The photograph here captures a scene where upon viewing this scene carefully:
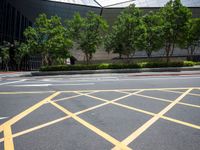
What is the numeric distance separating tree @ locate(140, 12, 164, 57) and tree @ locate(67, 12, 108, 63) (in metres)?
5.63

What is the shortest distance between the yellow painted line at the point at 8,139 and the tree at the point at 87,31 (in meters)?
24.7

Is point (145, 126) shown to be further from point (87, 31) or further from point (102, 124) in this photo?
point (87, 31)

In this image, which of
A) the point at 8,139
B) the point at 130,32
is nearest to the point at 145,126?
the point at 8,139

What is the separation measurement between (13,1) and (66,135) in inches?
2094

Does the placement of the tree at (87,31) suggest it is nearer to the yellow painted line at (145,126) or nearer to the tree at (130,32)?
the tree at (130,32)

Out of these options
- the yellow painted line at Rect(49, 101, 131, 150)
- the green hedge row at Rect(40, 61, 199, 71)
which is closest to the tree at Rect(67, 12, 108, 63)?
the green hedge row at Rect(40, 61, 199, 71)

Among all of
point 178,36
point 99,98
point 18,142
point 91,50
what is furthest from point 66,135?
point 178,36

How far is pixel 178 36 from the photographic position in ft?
101

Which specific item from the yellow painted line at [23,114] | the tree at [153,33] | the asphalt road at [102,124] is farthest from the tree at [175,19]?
the yellow painted line at [23,114]

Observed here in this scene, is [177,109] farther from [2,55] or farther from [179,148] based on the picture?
[2,55]

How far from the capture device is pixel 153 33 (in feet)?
107

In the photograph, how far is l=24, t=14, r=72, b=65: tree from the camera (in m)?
29.9

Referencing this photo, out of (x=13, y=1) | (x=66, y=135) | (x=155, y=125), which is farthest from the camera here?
(x=13, y=1)

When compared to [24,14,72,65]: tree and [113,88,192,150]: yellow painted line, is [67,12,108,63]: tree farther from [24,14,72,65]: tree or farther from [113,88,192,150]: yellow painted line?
[113,88,192,150]: yellow painted line
